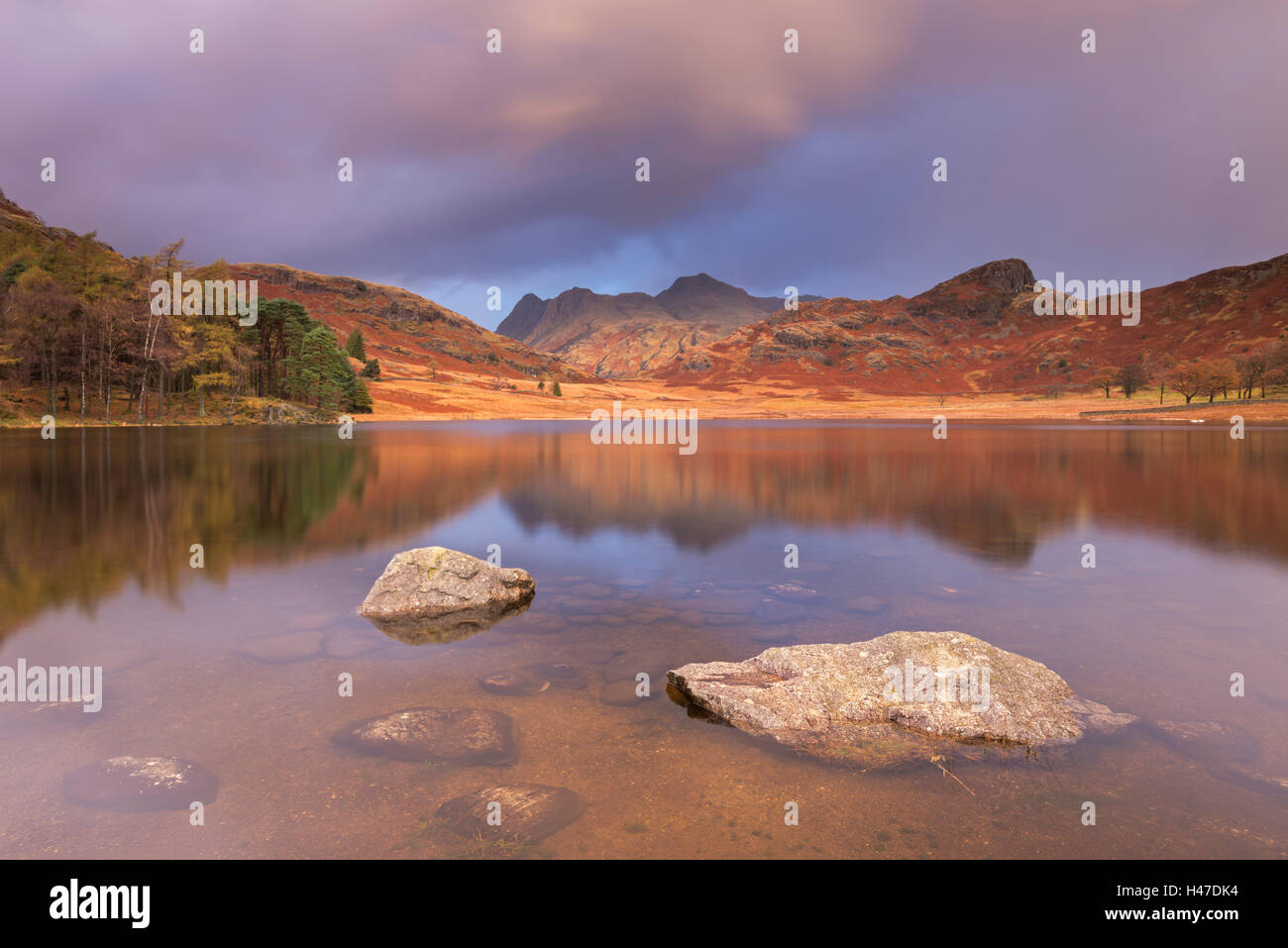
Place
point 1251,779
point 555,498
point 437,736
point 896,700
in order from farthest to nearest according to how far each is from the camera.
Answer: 1. point 555,498
2. point 896,700
3. point 437,736
4. point 1251,779

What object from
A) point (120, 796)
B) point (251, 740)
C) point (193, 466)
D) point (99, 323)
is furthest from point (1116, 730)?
point (99, 323)

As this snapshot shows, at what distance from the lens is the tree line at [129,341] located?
7569cm

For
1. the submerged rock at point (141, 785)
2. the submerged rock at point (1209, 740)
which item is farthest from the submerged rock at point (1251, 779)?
the submerged rock at point (141, 785)

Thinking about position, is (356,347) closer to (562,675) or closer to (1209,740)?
(562,675)

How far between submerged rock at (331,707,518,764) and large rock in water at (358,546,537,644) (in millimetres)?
3473

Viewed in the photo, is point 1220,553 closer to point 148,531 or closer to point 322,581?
point 322,581

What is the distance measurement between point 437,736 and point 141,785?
9.72 feet

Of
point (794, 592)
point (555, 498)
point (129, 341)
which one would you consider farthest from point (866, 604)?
point (129, 341)

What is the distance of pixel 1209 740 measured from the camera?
7.64 m

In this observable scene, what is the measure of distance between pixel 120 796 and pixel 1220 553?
24.6 metres

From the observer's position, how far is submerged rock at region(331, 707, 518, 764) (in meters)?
7.18

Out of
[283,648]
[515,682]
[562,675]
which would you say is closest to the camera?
[515,682]

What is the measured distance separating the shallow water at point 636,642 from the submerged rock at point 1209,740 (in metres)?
0.18

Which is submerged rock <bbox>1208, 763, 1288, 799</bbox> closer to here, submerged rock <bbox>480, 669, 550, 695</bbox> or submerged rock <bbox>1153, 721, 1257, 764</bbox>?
submerged rock <bbox>1153, 721, 1257, 764</bbox>
